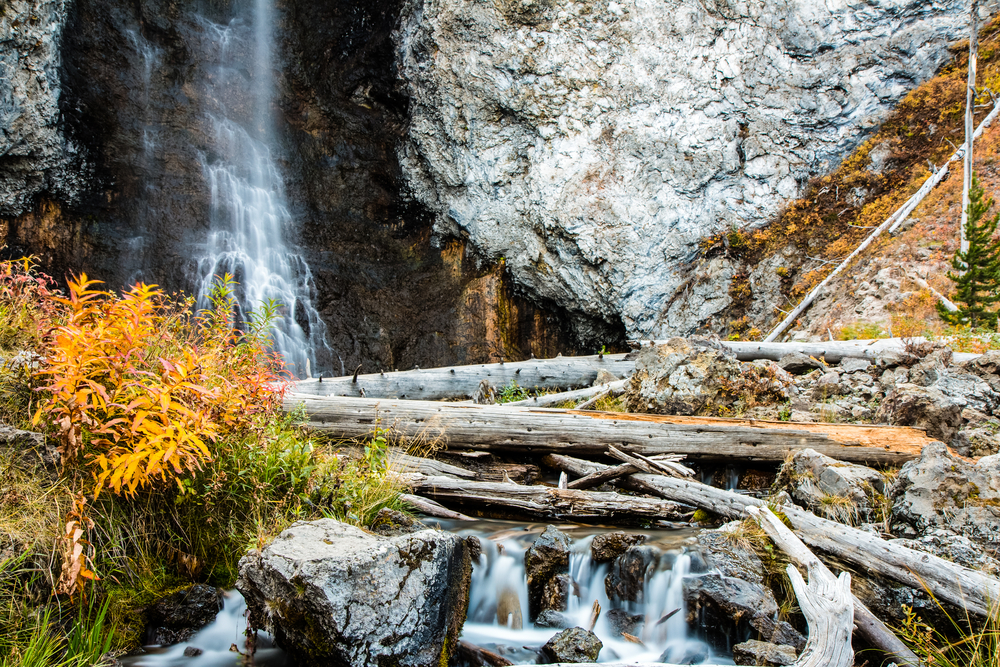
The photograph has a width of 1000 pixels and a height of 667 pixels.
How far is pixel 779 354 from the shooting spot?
9.98 m

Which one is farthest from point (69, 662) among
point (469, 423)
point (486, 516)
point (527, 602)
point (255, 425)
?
point (469, 423)

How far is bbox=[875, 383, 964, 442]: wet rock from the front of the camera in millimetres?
5594

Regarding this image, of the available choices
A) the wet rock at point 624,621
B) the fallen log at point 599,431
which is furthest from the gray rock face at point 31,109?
the wet rock at point 624,621

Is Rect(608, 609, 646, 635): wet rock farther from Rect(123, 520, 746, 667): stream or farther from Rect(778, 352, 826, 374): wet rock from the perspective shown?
Rect(778, 352, 826, 374): wet rock

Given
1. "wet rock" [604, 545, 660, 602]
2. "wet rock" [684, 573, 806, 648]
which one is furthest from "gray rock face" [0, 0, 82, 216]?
"wet rock" [684, 573, 806, 648]

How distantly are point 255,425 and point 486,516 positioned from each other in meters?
2.17

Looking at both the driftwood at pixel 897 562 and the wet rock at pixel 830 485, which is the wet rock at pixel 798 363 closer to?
the wet rock at pixel 830 485

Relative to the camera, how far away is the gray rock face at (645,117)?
14234 millimetres

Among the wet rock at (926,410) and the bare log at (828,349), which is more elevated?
the bare log at (828,349)

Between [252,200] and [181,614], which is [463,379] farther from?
[252,200]

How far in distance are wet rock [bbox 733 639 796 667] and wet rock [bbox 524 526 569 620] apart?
45.9 inches

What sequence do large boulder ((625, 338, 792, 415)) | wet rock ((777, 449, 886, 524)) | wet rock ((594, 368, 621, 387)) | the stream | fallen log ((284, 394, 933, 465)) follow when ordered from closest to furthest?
the stream → wet rock ((777, 449, 886, 524)) → fallen log ((284, 394, 933, 465)) → large boulder ((625, 338, 792, 415)) → wet rock ((594, 368, 621, 387))

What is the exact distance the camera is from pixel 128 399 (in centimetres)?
315

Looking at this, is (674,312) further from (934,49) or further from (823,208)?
(934,49)
